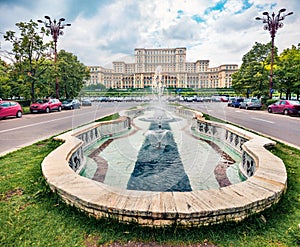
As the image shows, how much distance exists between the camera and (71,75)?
35156 mm

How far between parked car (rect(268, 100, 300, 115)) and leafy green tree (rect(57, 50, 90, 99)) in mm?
27219

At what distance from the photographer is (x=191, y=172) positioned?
5332mm

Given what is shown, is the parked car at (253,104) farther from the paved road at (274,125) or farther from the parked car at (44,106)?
the parked car at (44,106)

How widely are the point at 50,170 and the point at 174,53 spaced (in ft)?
62.0

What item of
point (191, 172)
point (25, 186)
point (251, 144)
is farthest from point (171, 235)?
point (251, 144)

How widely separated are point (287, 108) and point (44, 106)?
2607 centimetres

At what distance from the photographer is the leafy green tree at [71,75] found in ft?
112

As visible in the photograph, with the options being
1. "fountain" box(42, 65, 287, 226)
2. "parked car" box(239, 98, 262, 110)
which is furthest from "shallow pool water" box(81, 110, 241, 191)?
"parked car" box(239, 98, 262, 110)

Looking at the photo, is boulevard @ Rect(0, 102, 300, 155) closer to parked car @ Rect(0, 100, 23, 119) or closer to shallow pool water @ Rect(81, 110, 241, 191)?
parked car @ Rect(0, 100, 23, 119)

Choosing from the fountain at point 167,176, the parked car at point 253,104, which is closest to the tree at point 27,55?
the fountain at point 167,176

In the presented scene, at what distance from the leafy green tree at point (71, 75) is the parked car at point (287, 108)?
2722 cm

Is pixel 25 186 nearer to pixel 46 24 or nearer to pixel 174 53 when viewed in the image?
pixel 174 53

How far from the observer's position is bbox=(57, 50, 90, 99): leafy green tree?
112ft

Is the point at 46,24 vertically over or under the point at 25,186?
over
